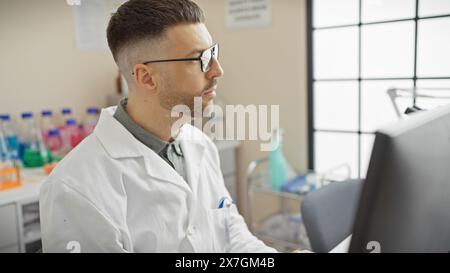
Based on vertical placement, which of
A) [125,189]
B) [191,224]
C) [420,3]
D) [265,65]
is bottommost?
[191,224]

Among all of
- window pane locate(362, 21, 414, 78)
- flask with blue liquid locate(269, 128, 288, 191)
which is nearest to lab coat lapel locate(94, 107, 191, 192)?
window pane locate(362, 21, 414, 78)

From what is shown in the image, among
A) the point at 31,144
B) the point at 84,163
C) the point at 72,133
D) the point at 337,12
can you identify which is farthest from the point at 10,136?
the point at 337,12

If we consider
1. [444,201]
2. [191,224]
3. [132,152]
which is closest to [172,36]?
[132,152]

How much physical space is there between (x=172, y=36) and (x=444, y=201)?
61 cm

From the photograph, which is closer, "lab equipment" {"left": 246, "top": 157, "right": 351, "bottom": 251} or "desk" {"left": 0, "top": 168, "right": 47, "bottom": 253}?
"desk" {"left": 0, "top": 168, "right": 47, "bottom": 253}

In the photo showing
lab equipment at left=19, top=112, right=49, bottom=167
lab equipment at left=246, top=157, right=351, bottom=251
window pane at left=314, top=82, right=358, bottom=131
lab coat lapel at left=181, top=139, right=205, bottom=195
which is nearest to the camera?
lab coat lapel at left=181, top=139, right=205, bottom=195

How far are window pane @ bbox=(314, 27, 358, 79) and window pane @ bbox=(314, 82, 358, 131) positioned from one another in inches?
2.4

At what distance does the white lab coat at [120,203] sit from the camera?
741 mm

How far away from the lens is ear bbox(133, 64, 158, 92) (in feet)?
2.68

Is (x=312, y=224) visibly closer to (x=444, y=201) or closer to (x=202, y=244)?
(x=202, y=244)

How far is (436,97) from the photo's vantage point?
0.90m

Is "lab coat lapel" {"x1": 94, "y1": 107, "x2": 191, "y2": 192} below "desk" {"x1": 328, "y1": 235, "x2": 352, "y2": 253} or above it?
above

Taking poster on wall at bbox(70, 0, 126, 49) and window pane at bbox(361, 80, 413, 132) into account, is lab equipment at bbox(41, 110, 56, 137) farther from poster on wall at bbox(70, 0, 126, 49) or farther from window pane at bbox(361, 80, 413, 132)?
window pane at bbox(361, 80, 413, 132)

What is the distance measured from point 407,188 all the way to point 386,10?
90 cm
